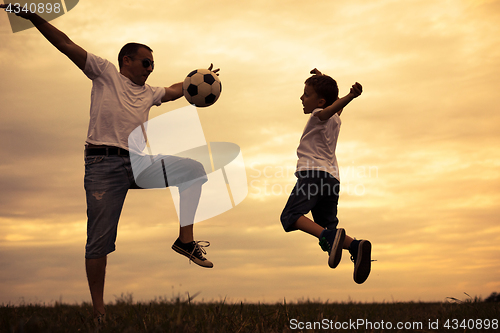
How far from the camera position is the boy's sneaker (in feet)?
18.8

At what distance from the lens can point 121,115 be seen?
224 inches

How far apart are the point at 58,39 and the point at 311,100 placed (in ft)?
11.4

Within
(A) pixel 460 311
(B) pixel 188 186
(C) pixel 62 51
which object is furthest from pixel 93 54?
(A) pixel 460 311

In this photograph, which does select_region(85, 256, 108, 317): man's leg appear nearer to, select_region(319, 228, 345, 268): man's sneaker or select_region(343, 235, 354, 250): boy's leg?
select_region(319, 228, 345, 268): man's sneaker

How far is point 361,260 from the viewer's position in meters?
5.73

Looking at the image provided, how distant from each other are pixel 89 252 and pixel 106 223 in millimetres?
411

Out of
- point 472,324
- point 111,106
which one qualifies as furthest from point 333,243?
point 111,106

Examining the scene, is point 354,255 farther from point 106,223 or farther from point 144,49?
point 144,49

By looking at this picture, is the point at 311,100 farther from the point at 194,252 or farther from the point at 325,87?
the point at 194,252

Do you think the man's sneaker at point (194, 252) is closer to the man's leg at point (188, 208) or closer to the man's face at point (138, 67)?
the man's leg at point (188, 208)

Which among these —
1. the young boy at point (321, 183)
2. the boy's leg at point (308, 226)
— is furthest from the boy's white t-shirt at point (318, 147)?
the boy's leg at point (308, 226)

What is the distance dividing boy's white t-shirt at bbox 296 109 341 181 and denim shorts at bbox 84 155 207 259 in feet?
7.95

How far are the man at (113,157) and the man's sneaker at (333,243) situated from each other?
5.56 ft

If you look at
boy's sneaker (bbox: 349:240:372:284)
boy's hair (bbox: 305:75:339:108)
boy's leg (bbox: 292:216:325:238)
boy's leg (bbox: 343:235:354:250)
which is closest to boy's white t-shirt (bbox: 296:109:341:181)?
boy's hair (bbox: 305:75:339:108)
